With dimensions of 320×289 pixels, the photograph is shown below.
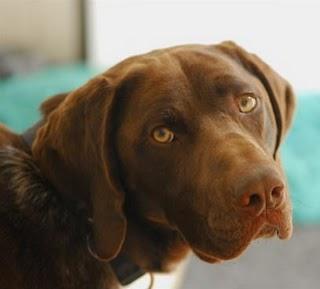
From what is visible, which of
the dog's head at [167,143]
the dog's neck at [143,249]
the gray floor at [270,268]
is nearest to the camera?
the dog's head at [167,143]

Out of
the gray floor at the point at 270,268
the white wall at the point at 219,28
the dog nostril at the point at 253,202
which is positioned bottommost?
the gray floor at the point at 270,268

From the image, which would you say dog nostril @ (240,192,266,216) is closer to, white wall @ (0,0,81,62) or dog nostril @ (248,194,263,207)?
dog nostril @ (248,194,263,207)

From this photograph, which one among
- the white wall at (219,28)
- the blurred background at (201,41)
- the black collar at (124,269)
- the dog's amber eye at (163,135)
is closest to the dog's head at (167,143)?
the dog's amber eye at (163,135)

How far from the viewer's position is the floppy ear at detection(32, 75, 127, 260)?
1.44m

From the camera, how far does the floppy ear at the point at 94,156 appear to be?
1.44 meters

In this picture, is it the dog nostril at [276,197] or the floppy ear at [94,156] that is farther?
the floppy ear at [94,156]

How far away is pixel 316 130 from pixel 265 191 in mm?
2652

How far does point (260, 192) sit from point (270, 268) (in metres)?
2.04

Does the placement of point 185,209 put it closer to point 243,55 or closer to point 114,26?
point 243,55

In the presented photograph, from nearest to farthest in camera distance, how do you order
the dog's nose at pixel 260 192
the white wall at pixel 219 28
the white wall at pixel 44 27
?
the dog's nose at pixel 260 192 < the white wall at pixel 219 28 < the white wall at pixel 44 27

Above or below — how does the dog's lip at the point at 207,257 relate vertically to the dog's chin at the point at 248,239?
below

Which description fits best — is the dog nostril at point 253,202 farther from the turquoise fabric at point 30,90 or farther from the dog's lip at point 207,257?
the turquoise fabric at point 30,90

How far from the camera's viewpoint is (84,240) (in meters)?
1.53

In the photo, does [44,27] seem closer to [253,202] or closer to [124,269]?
[124,269]
